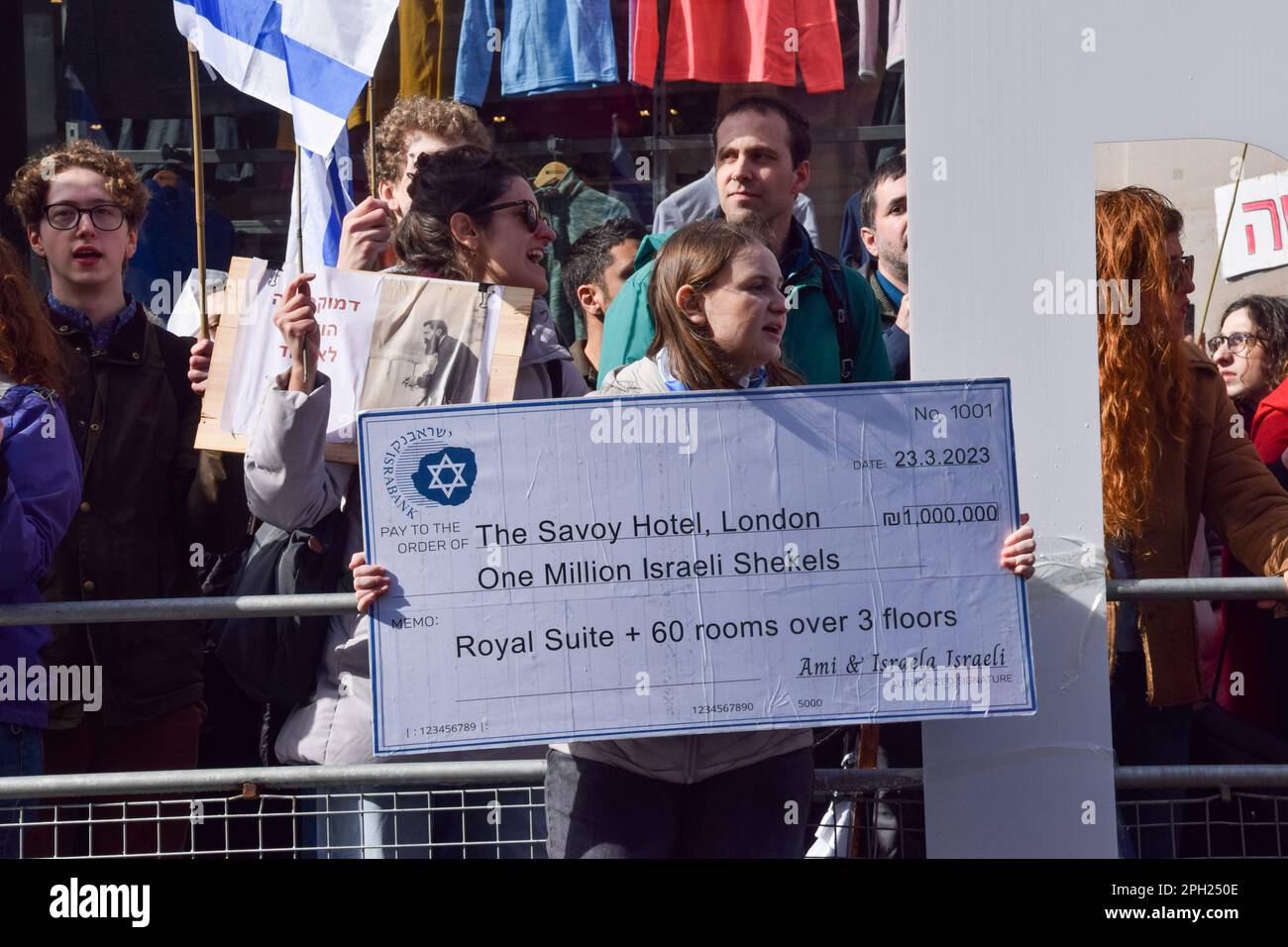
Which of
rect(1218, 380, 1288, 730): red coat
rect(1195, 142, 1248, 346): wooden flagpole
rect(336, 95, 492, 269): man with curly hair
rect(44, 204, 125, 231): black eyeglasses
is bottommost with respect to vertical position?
rect(1218, 380, 1288, 730): red coat

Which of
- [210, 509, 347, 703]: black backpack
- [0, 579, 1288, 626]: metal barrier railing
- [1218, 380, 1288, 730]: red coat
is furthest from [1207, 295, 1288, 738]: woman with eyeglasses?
[210, 509, 347, 703]: black backpack

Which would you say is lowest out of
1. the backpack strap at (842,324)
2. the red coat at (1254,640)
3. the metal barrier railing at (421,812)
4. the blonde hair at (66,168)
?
the metal barrier railing at (421,812)

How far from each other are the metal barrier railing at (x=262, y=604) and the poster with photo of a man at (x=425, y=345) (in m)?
0.55

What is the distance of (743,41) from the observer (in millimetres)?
6348

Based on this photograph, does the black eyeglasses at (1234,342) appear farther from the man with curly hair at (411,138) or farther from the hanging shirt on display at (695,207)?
the man with curly hair at (411,138)

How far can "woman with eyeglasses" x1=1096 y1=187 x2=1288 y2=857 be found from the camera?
13.0 feet

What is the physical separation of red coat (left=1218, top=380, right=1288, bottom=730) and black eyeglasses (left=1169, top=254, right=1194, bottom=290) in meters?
0.67

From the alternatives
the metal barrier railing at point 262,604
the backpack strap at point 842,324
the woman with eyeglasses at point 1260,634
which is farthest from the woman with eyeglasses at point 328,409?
the woman with eyeglasses at point 1260,634

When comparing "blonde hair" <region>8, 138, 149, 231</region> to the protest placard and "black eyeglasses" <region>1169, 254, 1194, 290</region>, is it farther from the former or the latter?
"black eyeglasses" <region>1169, 254, 1194, 290</region>

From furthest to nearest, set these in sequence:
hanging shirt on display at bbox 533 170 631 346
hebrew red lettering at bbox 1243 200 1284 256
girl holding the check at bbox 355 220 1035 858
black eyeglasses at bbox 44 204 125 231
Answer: hanging shirt on display at bbox 533 170 631 346 → black eyeglasses at bbox 44 204 125 231 → hebrew red lettering at bbox 1243 200 1284 256 → girl holding the check at bbox 355 220 1035 858

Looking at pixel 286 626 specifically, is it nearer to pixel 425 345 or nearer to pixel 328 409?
pixel 328 409

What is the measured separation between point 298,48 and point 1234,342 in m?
2.83

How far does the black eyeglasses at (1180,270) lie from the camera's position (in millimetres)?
4039
